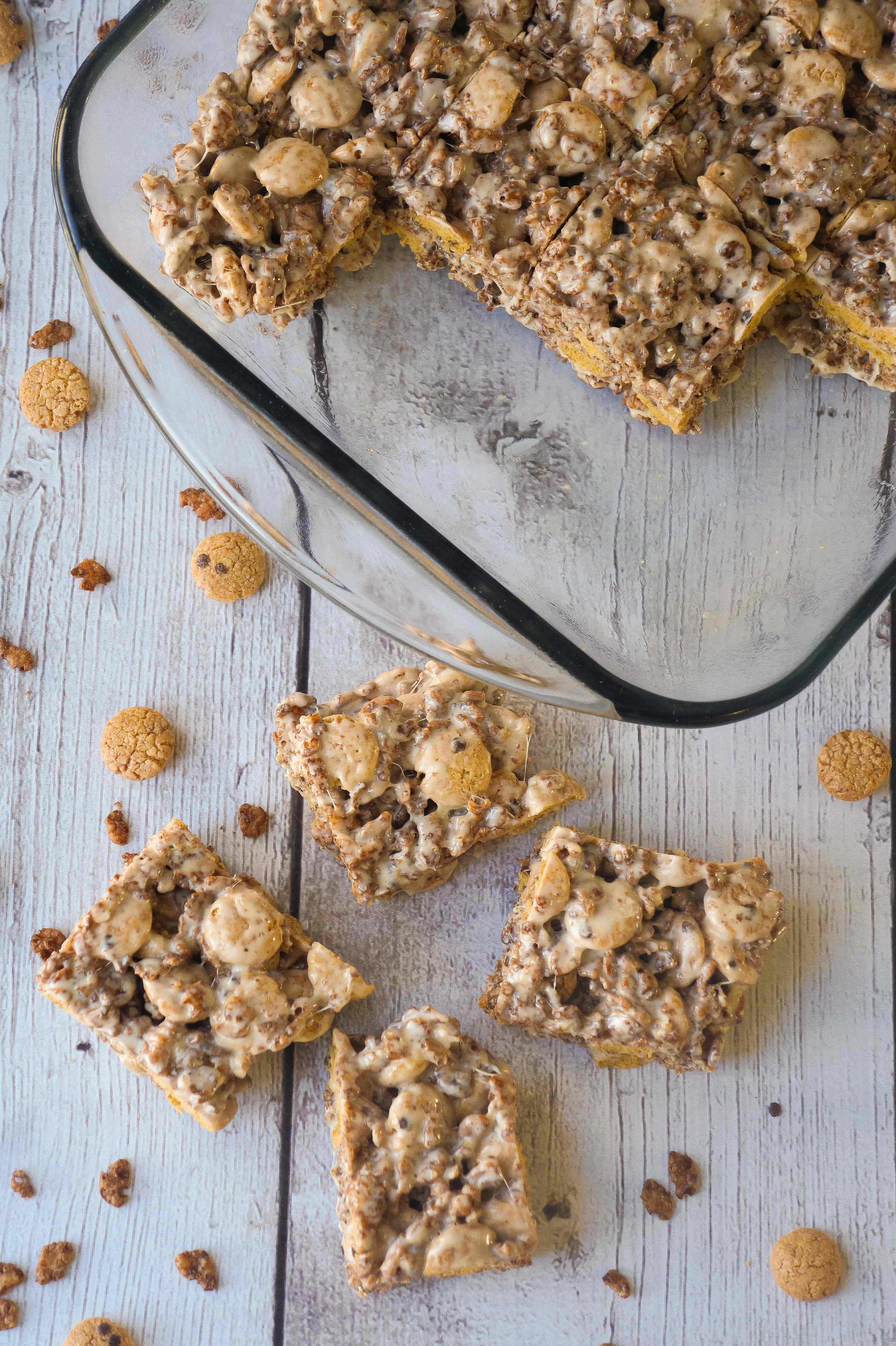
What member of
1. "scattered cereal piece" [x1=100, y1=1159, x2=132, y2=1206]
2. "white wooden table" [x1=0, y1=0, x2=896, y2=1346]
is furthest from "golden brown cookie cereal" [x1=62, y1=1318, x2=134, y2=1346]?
"scattered cereal piece" [x1=100, y1=1159, x2=132, y2=1206]

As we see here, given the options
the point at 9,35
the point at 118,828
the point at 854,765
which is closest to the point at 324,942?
the point at 118,828

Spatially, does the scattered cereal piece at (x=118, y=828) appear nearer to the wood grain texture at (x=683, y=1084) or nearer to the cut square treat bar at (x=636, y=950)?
the wood grain texture at (x=683, y=1084)

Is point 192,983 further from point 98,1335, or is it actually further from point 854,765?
point 854,765

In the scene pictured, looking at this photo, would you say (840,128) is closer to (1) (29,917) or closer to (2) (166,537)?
(2) (166,537)

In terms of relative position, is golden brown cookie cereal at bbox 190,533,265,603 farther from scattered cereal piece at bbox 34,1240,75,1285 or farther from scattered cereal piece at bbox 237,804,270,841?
scattered cereal piece at bbox 34,1240,75,1285

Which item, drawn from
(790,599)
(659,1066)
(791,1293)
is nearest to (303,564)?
(790,599)

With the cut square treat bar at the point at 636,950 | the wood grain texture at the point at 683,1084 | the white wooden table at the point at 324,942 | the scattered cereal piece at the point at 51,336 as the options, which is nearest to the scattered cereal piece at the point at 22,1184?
the white wooden table at the point at 324,942
